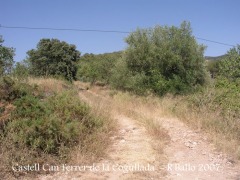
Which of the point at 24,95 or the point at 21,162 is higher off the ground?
the point at 24,95

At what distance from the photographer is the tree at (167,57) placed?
13398mm

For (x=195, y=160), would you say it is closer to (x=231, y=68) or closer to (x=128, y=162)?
(x=128, y=162)

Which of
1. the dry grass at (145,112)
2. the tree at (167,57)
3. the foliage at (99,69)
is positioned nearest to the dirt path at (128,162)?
the dry grass at (145,112)

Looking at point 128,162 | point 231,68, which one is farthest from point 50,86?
point 231,68

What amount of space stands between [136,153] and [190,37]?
11.0 meters

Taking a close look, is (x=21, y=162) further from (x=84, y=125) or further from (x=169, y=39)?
(x=169, y=39)

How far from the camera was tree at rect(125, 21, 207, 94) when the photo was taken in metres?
13.4

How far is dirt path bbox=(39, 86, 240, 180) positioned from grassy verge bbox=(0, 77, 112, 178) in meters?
0.39

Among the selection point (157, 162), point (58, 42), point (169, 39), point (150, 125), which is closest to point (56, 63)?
point (58, 42)

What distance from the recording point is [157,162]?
4695mm

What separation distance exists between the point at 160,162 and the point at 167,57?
384 inches

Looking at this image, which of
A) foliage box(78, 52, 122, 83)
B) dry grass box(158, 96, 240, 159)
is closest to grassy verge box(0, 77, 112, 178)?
dry grass box(158, 96, 240, 159)

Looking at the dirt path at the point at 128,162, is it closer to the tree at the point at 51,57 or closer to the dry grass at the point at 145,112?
the dry grass at the point at 145,112

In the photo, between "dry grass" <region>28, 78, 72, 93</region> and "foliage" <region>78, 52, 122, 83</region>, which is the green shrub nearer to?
"dry grass" <region>28, 78, 72, 93</region>
